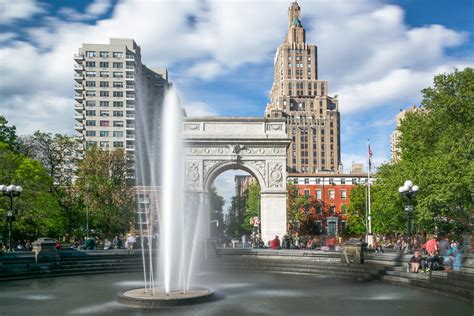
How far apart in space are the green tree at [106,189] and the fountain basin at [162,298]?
3055 cm

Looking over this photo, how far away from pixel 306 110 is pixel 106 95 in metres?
50.2

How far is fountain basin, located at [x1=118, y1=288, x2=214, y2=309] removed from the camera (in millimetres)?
14430

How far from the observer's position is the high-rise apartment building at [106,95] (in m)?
93.4

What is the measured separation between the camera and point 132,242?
30625 millimetres

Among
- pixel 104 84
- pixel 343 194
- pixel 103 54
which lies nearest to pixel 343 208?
pixel 343 194

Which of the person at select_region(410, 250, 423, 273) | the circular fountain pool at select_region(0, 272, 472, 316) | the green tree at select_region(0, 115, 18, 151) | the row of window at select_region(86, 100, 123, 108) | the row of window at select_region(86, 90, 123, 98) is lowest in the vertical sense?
the circular fountain pool at select_region(0, 272, 472, 316)

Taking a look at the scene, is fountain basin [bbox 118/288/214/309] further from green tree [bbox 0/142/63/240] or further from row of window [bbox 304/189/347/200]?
row of window [bbox 304/189/347/200]

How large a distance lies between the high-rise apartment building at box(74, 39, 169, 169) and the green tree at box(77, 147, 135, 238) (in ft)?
150

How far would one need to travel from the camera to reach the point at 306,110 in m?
122

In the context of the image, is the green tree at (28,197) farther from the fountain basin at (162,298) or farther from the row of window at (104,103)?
the row of window at (104,103)

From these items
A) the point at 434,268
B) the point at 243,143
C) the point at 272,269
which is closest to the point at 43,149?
the point at 243,143

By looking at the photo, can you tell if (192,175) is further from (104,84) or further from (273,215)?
(104,84)

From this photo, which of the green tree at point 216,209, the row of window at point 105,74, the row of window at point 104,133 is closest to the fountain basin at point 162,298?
the green tree at point 216,209

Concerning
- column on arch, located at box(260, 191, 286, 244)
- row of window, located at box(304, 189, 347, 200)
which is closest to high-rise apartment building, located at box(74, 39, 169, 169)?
row of window, located at box(304, 189, 347, 200)
